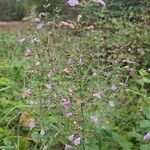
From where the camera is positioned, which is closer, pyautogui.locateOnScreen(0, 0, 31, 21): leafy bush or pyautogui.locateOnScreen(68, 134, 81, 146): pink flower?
pyautogui.locateOnScreen(68, 134, 81, 146): pink flower

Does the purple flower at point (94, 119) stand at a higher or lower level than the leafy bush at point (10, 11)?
higher

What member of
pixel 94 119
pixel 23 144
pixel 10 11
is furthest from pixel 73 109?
pixel 10 11

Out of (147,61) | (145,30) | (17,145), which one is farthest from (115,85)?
(145,30)

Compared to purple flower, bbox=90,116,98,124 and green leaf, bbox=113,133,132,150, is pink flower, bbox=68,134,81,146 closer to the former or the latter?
purple flower, bbox=90,116,98,124

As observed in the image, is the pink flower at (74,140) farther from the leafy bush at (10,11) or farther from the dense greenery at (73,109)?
the leafy bush at (10,11)

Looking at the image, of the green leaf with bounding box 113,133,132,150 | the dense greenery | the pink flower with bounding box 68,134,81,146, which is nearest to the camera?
the pink flower with bounding box 68,134,81,146

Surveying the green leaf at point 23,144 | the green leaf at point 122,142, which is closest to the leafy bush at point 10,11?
the green leaf at point 23,144

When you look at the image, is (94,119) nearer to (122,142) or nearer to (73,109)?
(73,109)

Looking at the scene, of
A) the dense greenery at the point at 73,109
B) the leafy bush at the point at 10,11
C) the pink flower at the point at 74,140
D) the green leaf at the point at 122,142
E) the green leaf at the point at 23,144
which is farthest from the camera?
the leafy bush at the point at 10,11

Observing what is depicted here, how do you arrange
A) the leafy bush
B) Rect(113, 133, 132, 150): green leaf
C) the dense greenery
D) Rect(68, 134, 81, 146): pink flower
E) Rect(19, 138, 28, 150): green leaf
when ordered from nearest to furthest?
Rect(68, 134, 81, 146): pink flower, the dense greenery, Rect(113, 133, 132, 150): green leaf, Rect(19, 138, 28, 150): green leaf, the leafy bush

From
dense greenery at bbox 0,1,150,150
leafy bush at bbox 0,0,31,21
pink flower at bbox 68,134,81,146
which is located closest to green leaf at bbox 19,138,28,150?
dense greenery at bbox 0,1,150,150

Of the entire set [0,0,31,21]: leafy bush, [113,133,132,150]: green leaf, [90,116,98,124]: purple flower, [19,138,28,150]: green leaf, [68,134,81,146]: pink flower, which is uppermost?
[90,116,98,124]: purple flower

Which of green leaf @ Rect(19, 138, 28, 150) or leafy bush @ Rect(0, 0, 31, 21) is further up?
green leaf @ Rect(19, 138, 28, 150)
